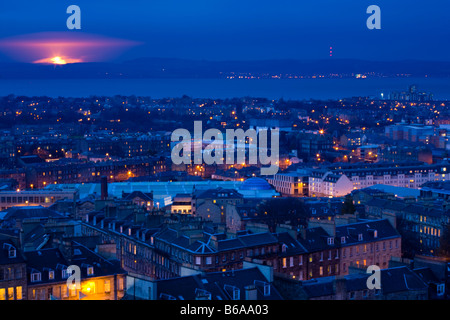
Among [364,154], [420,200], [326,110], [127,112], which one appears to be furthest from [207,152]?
[326,110]

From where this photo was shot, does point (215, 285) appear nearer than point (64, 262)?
Yes

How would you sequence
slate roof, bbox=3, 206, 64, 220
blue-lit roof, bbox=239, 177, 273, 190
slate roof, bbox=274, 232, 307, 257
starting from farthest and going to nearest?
1. blue-lit roof, bbox=239, 177, 273, 190
2. slate roof, bbox=3, 206, 64, 220
3. slate roof, bbox=274, 232, 307, 257

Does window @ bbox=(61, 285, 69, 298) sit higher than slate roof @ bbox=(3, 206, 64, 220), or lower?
lower

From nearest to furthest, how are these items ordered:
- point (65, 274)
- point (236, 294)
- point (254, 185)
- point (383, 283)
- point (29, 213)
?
point (236, 294), point (383, 283), point (65, 274), point (29, 213), point (254, 185)

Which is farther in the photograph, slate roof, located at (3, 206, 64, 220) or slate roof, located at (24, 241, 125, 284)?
slate roof, located at (3, 206, 64, 220)

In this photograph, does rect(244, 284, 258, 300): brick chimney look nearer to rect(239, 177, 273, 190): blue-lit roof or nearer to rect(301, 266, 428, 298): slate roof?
rect(301, 266, 428, 298): slate roof

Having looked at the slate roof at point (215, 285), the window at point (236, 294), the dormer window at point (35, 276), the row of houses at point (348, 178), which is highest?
the slate roof at point (215, 285)

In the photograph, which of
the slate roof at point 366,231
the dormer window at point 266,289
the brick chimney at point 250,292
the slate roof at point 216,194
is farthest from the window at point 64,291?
the slate roof at point 216,194

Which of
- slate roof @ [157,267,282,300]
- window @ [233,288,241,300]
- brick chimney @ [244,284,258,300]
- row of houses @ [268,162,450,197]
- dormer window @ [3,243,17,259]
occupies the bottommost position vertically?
row of houses @ [268,162,450,197]

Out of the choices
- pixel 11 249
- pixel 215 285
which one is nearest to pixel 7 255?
pixel 11 249

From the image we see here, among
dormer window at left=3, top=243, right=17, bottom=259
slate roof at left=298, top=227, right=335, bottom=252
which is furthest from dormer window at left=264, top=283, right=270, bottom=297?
slate roof at left=298, top=227, right=335, bottom=252

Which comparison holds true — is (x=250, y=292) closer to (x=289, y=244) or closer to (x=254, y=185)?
(x=289, y=244)

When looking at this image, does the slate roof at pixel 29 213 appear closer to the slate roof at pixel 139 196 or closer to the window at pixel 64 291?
the slate roof at pixel 139 196
